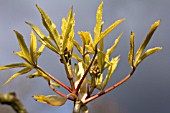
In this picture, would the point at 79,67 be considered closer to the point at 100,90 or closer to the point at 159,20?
the point at 100,90

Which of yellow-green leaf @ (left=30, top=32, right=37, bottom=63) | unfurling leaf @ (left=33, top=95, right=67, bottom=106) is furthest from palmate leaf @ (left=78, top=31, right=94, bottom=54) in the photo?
unfurling leaf @ (left=33, top=95, right=67, bottom=106)

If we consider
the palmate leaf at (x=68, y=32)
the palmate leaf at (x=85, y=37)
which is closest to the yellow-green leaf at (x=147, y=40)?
the palmate leaf at (x=85, y=37)

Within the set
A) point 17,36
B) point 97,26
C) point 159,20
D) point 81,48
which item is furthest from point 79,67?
point 159,20

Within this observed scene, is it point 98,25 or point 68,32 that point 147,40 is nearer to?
point 98,25

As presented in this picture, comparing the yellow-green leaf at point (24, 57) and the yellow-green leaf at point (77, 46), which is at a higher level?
the yellow-green leaf at point (24, 57)

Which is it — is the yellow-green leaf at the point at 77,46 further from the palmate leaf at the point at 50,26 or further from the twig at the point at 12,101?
the twig at the point at 12,101
